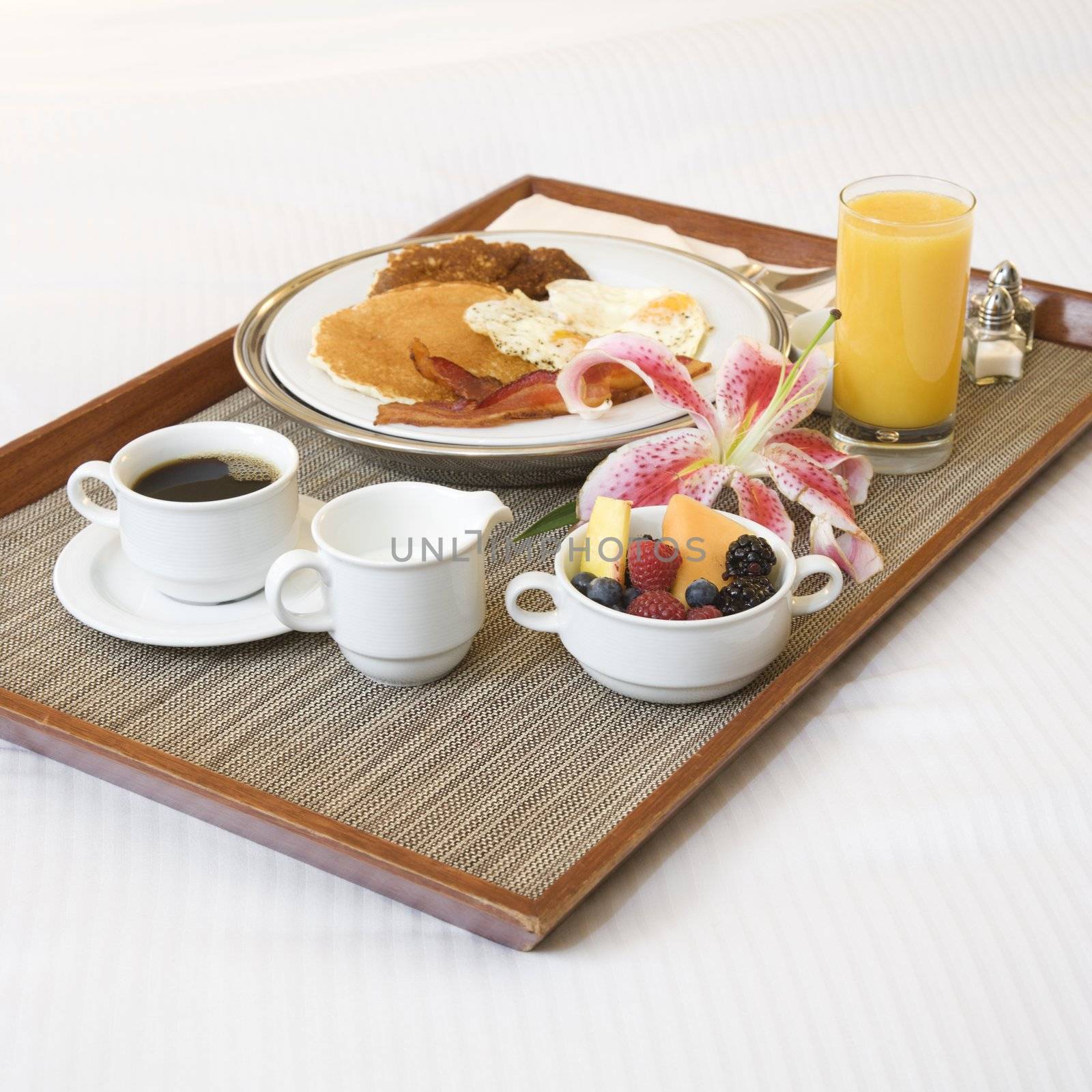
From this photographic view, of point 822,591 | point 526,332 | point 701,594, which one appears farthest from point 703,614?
point 526,332

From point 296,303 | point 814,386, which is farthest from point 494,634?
point 296,303

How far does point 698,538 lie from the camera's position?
0.95 meters

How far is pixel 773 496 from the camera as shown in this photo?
1062 millimetres

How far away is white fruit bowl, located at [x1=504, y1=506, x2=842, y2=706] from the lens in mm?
892

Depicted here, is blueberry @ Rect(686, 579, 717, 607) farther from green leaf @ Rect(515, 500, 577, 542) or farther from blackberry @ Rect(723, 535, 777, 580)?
green leaf @ Rect(515, 500, 577, 542)

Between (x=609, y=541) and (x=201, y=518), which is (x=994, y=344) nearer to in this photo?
(x=609, y=541)

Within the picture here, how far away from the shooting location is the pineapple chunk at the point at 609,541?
944mm

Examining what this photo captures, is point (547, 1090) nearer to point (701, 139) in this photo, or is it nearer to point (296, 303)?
point (296, 303)

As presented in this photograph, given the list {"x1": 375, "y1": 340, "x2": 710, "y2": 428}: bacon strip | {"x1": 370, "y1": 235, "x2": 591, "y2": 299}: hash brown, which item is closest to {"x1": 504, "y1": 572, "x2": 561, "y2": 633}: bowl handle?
{"x1": 375, "y1": 340, "x2": 710, "y2": 428}: bacon strip

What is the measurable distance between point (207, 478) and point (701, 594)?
0.38 meters

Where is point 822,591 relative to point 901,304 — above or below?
below

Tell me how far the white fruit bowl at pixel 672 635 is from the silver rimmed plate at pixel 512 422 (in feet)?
0.57

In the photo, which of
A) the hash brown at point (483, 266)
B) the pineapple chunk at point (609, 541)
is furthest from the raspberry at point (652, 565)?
the hash brown at point (483, 266)

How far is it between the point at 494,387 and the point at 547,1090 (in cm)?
61
